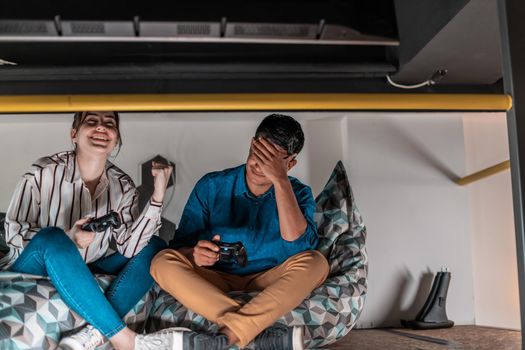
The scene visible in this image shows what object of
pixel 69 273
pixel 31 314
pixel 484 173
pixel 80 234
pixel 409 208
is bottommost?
pixel 31 314

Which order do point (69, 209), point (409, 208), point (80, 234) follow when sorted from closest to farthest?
point (80, 234)
point (69, 209)
point (409, 208)

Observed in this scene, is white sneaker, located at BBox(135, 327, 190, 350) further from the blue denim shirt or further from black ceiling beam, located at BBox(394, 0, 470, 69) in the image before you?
black ceiling beam, located at BBox(394, 0, 470, 69)

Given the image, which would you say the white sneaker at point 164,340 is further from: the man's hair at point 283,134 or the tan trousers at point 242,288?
the man's hair at point 283,134

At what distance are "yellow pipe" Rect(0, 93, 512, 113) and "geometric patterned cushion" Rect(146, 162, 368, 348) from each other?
0.63 metres

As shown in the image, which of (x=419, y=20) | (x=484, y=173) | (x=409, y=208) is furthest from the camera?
(x=409, y=208)

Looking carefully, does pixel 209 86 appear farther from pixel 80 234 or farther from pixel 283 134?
pixel 80 234

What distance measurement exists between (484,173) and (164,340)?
4.58 ft

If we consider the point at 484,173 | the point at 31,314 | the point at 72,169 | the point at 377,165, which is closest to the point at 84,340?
the point at 31,314

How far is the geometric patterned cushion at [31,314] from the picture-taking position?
5.18 feet

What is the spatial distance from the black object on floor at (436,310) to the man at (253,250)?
0.69 m

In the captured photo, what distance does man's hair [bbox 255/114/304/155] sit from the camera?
2004 mm

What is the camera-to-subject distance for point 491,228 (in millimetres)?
2605

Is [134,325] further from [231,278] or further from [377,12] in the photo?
[377,12]

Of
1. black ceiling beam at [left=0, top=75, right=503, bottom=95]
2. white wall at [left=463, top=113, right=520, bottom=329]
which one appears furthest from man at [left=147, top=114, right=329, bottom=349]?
white wall at [left=463, top=113, right=520, bottom=329]
